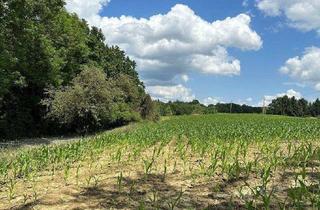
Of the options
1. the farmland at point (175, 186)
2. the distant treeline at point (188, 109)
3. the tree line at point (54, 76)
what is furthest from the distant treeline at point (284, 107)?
the farmland at point (175, 186)

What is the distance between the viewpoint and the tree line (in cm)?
2986

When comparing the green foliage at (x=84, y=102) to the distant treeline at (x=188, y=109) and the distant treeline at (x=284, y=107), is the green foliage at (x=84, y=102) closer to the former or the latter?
the distant treeline at (x=188, y=109)

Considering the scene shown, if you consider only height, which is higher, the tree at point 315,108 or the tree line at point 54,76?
the tree at point 315,108

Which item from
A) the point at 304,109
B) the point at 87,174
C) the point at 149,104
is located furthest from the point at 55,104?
the point at 304,109

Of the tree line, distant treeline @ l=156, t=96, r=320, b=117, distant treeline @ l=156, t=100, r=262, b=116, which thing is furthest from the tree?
the tree line

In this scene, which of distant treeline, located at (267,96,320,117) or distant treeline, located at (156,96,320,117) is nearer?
distant treeline, located at (156,96,320,117)

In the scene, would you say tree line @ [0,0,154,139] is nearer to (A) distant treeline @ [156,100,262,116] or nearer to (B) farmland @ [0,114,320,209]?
(B) farmland @ [0,114,320,209]

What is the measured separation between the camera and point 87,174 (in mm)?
8773

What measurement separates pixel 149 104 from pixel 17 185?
56.5 meters

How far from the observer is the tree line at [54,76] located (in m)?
29.9

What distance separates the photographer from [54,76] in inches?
1378

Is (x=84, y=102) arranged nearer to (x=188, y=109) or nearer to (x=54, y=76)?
(x=54, y=76)

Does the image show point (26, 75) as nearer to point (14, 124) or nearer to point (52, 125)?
point (14, 124)

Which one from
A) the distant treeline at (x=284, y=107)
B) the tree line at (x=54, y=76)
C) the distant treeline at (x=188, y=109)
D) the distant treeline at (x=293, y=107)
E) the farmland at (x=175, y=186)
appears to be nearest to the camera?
the farmland at (x=175, y=186)
